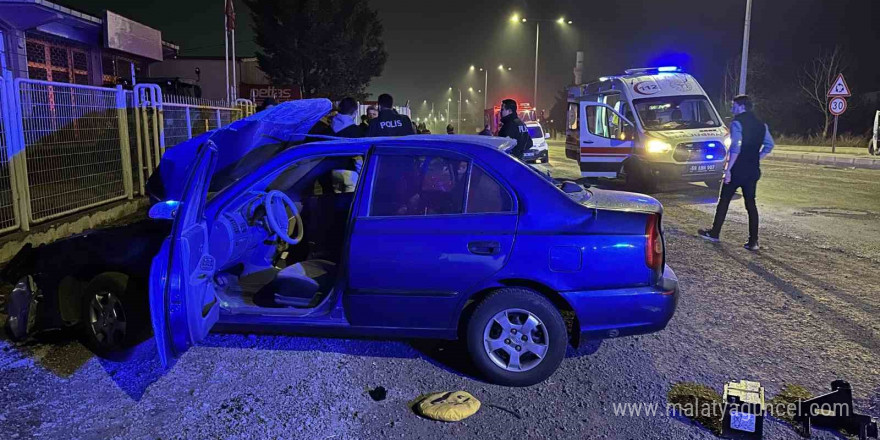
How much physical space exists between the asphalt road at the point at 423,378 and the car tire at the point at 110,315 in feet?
0.44

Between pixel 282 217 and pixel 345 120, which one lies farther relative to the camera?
pixel 345 120

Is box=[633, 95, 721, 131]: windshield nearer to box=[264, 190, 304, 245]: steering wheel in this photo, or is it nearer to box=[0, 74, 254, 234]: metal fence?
box=[0, 74, 254, 234]: metal fence

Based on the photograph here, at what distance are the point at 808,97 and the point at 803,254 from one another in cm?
3371

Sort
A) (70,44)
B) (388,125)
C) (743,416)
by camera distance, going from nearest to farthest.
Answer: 1. (743,416)
2. (388,125)
3. (70,44)

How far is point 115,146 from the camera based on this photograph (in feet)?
28.4

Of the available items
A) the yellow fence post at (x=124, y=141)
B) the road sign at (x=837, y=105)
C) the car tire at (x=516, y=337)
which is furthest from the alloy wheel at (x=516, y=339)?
the road sign at (x=837, y=105)

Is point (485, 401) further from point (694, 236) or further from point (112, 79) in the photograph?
point (112, 79)

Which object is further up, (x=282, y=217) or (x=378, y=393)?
(x=282, y=217)

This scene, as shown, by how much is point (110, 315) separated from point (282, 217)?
1335 mm

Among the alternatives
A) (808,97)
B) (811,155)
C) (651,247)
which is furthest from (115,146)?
(808,97)

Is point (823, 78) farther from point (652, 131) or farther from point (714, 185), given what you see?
point (652, 131)

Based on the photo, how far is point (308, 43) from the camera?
1278 inches

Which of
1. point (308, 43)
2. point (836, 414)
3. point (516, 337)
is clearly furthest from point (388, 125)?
point (308, 43)

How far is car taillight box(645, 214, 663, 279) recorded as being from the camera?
3711mm
